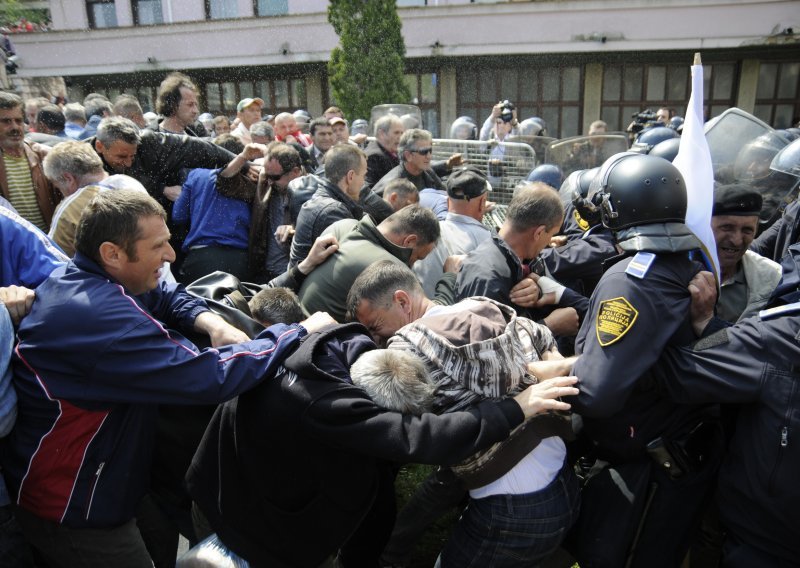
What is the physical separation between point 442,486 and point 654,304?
105cm

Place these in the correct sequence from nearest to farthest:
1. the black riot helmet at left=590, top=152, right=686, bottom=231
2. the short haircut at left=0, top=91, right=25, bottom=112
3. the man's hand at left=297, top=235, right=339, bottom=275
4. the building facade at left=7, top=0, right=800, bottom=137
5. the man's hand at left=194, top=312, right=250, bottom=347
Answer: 1. the black riot helmet at left=590, top=152, right=686, bottom=231
2. the man's hand at left=194, top=312, right=250, bottom=347
3. the man's hand at left=297, top=235, right=339, bottom=275
4. the short haircut at left=0, top=91, right=25, bottom=112
5. the building facade at left=7, top=0, right=800, bottom=137

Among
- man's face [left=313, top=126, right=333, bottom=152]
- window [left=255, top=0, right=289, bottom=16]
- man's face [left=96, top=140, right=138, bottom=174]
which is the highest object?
window [left=255, top=0, right=289, bottom=16]

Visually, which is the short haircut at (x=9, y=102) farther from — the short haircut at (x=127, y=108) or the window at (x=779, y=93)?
the window at (x=779, y=93)

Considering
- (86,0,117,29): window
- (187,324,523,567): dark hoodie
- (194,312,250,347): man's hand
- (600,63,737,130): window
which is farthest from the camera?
(86,0,117,29): window

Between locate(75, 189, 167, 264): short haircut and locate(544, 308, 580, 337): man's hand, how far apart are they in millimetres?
2084

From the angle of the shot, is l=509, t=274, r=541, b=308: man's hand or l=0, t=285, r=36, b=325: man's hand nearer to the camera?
l=0, t=285, r=36, b=325: man's hand

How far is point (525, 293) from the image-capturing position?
3049mm

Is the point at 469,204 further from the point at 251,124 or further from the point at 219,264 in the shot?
the point at 251,124

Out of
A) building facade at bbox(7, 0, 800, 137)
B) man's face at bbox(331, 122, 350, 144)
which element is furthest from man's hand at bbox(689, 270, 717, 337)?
building facade at bbox(7, 0, 800, 137)

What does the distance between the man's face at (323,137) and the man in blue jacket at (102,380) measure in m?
5.44

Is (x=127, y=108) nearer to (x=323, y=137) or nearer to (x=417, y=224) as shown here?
(x=323, y=137)

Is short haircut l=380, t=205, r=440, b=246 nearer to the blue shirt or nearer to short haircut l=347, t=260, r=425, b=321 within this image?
short haircut l=347, t=260, r=425, b=321

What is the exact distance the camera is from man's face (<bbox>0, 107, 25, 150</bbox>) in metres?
3.98

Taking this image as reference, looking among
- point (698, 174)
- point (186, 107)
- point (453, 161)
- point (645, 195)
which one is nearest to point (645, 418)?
point (645, 195)
